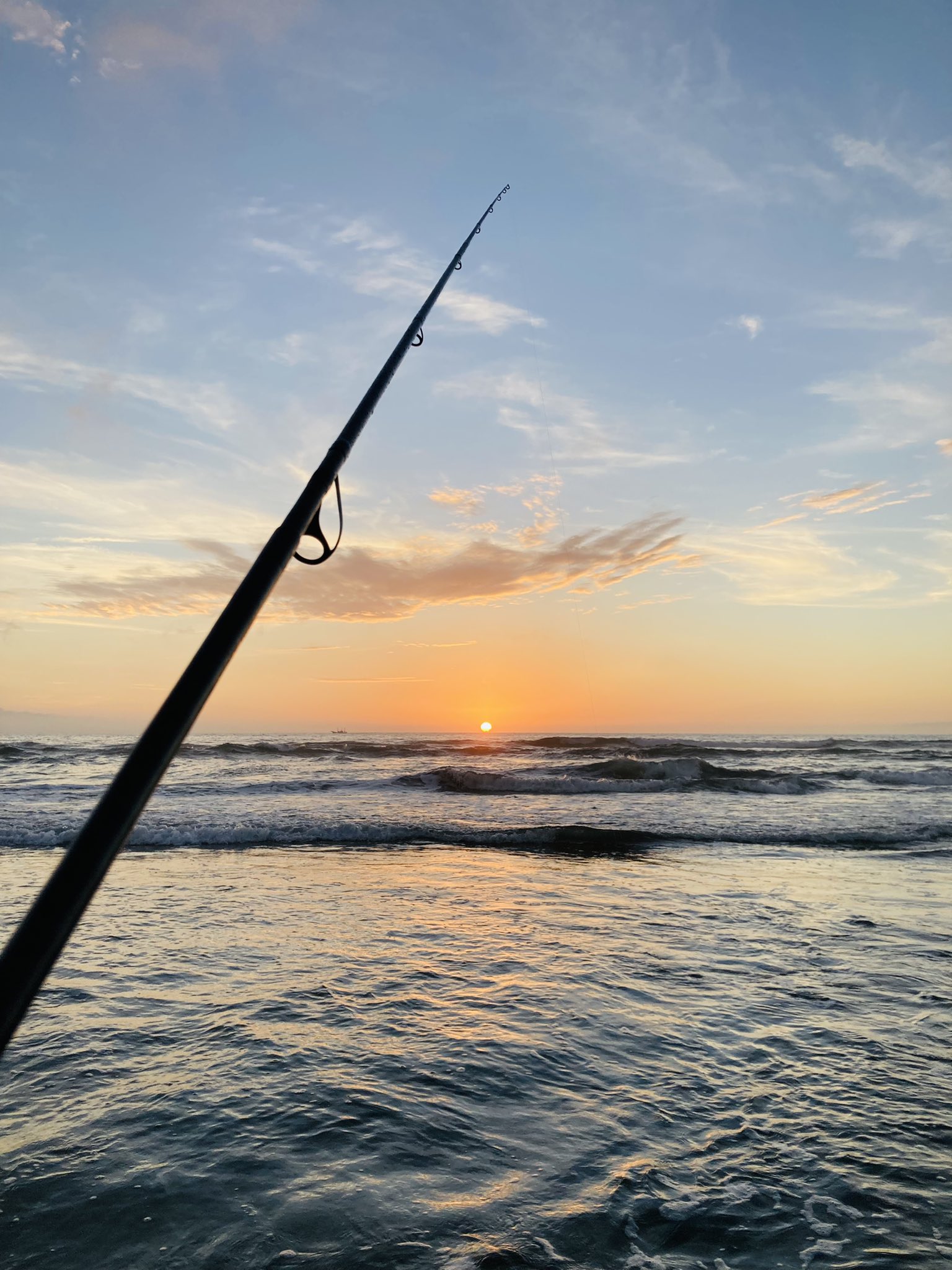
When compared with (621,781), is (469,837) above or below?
above

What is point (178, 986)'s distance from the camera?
5.19 meters

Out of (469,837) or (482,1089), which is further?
(469,837)

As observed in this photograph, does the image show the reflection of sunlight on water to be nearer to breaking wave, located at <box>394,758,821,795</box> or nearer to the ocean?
the ocean

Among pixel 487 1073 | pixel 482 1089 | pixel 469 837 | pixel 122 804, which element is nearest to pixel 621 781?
pixel 469 837

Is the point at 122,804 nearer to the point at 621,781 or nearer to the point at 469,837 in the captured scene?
the point at 469,837

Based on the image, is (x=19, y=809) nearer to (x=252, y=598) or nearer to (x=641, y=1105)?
(x=641, y=1105)

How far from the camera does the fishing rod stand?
2.44 ft

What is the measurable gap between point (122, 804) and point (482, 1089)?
3.68 meters

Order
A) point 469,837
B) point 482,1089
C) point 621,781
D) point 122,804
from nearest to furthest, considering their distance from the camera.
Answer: point 122,804 → point 482,1089 → point 469,837 → point 621,781

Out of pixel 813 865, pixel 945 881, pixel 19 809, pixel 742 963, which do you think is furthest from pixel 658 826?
pixel 19 809

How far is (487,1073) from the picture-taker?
3.91 meters

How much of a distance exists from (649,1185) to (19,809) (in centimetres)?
1748

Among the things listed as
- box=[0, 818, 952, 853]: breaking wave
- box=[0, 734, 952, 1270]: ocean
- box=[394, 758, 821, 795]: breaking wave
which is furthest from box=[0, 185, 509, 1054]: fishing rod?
box=[394, 758, 821, 795]: breaking wave

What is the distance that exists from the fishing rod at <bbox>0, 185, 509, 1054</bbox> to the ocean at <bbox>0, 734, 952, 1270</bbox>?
2518mm
